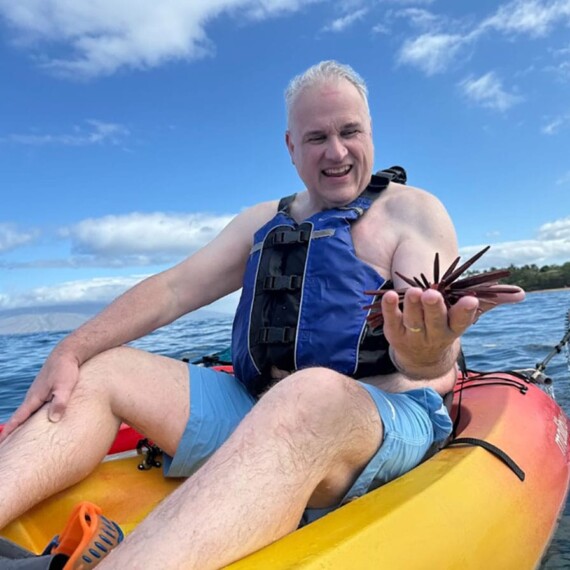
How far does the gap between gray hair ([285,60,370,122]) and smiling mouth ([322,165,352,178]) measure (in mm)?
265

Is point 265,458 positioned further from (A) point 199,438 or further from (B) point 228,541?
(A) point 199,438

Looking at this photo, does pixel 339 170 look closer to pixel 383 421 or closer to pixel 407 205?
pixel 407 205

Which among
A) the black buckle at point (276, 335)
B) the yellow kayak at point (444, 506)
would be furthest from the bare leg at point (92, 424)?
the black buckle at point (276, 335)

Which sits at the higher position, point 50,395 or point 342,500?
point 50,395

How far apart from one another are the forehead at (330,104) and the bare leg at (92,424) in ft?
3.58

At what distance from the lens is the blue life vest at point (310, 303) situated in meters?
2.04

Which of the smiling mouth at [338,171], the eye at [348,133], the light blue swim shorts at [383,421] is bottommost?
the light blue swim shorts at [383,421]

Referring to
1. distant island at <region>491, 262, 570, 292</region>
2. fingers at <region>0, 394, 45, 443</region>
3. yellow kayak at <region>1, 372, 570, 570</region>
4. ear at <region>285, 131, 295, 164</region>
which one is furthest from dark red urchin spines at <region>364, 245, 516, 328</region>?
distant island at <region>491, 262, 570, 292</region>

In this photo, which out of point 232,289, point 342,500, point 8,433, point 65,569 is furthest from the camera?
Result: point 232,289

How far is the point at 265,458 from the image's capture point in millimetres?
1262

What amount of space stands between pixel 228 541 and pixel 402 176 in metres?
1.87

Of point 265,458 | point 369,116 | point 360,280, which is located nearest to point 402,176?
point 369,116

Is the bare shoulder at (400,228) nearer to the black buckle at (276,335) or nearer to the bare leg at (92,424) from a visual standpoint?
the black buckle at (276,335)

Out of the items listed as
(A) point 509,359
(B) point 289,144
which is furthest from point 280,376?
(A) point 509,359
